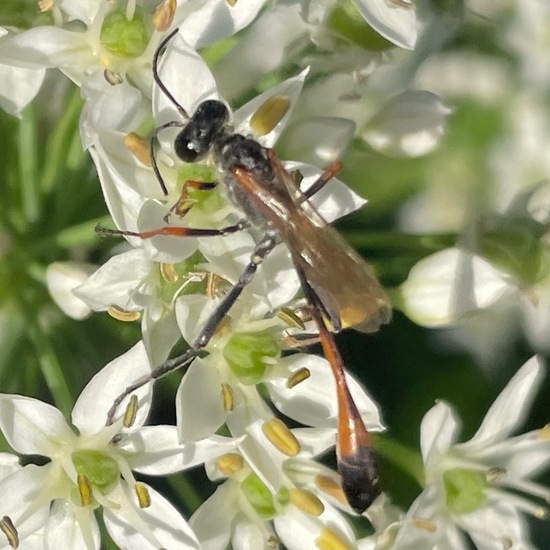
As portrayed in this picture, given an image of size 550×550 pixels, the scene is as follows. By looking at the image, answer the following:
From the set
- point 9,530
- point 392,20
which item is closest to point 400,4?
point 392,20

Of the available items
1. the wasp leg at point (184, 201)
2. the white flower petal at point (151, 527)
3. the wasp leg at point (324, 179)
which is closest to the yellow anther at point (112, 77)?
the wasp leg at point (184, 201)

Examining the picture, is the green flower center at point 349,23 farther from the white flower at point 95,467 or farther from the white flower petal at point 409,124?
the white flower at point 95,467

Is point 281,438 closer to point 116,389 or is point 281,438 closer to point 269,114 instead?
point 116,389

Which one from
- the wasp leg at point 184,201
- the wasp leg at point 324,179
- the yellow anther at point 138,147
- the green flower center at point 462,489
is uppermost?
the yellow anther at point 138,147

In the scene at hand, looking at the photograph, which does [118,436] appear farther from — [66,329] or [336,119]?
[336,119]

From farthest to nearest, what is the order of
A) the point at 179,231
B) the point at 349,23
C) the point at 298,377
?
the point at 349,23 < the point at 298,377 < the point at 179,231

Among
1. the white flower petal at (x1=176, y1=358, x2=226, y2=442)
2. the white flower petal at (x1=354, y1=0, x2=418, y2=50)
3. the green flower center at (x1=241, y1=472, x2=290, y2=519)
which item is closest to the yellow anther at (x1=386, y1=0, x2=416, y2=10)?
the white flower petal at (x1=354, y1=0, x2=418, y2=50)
